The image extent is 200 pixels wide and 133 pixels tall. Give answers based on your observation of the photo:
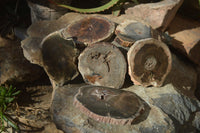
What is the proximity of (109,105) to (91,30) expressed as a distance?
1.28 metres

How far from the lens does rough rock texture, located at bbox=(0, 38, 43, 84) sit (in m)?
3.54

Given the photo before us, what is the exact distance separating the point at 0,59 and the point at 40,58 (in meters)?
0.90

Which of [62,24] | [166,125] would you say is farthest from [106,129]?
[62,24]

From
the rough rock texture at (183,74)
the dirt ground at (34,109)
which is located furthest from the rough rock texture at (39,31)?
the rough rock texture at (183,74)

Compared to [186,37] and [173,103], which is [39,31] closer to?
[173,103]

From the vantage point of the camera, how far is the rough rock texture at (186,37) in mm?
4055

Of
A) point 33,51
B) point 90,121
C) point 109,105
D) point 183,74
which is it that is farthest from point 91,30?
point 183,74

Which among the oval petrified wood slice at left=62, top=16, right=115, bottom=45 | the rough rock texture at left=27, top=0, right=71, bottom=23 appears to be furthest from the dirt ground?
the rough rock texture at left=27, top=0, right=71, bottom=23

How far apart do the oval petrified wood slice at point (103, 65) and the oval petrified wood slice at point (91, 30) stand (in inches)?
8.6

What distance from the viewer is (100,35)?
3.20 meters

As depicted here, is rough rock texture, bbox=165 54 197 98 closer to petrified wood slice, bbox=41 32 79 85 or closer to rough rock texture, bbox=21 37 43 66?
petrified wood slice, bbox=41 32 79 85

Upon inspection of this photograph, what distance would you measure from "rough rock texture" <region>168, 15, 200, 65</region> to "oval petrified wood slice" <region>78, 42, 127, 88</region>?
166 cm

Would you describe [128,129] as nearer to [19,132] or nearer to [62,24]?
[19,132]

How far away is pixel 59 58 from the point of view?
3.10 meters
